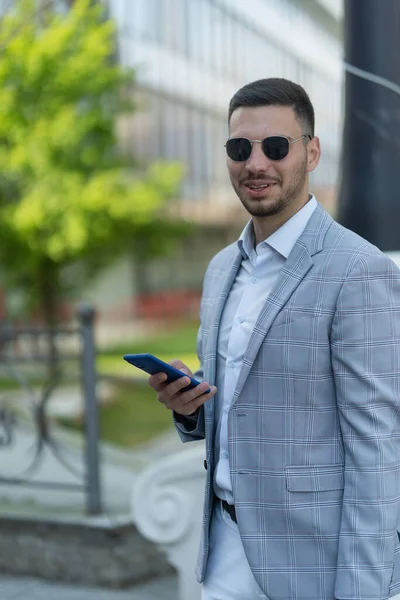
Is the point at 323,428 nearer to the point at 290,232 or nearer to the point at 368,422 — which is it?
the point at 368,422

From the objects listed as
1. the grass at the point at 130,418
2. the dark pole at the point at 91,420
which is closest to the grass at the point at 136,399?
the grass at the point at 130,418

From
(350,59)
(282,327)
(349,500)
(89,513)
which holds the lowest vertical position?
(89,513)

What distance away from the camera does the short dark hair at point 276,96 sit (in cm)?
199

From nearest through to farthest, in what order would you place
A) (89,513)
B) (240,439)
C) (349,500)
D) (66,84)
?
(349,500) < (240,439) < (89,513) < (66,84)

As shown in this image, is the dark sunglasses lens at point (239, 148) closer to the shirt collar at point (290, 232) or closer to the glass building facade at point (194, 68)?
the shirt collar at point (290, 232)

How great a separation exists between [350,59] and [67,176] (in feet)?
43.0

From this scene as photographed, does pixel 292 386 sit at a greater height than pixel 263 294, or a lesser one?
lesser

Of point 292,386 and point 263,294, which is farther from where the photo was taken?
point 263,294

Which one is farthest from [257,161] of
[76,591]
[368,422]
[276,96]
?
[76,591]

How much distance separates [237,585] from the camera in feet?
6.72

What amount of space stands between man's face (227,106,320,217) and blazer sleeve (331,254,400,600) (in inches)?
10.3

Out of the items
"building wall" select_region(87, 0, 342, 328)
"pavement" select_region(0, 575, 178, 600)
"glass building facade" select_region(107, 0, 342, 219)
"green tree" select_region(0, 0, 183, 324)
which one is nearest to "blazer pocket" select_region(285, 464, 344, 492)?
"pavement" select_region(0, 575, 178, 600)

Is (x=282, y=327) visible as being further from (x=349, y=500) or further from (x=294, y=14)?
(x=294, y=14)

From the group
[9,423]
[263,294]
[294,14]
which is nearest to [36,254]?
[294,14]
